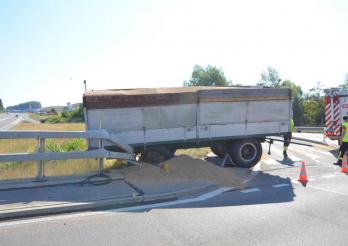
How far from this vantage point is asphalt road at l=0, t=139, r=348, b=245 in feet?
17.1

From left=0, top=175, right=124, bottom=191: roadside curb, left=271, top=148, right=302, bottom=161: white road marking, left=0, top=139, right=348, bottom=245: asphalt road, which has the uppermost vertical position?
left=0, top=175, right=124, bottom=191: roadside curb

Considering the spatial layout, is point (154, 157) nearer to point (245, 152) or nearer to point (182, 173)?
point (182, 173)

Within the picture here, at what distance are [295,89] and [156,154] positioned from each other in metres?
71.8

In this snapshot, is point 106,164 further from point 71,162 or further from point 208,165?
point 208,165

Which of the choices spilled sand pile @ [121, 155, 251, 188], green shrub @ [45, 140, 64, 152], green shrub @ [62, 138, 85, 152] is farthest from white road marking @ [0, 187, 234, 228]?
green shrub @ [62, 138, 85, 152]

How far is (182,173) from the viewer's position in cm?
941

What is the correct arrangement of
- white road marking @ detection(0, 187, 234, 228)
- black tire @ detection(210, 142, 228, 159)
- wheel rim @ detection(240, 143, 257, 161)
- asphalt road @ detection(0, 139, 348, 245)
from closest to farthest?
asphalt road @ detection(0, 139, 348, 245), white road marking @ detection(0, 187, 234, 228), wheel rim @ detection(240, 143, 257, 161), black tire @ detection(210, 142, 228, 159)

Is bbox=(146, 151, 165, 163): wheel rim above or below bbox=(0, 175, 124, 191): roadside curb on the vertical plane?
above

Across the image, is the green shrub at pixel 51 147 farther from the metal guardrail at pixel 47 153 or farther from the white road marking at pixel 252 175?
the white road marking at pixel 252 175

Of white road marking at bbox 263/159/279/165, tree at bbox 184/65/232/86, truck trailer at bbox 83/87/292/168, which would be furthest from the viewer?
tree at bbox 184/65/232/86

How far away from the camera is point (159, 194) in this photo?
7.45 m

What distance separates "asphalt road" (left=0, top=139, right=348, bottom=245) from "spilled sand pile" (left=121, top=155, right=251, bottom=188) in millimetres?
892

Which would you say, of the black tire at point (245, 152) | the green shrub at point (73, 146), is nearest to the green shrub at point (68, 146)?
the green shrub at point (73, 146)

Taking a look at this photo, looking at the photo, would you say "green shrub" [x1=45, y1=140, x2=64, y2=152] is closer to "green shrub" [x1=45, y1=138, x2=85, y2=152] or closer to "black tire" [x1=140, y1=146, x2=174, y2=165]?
"green shrub" [x1=45, y1=138, x2=85, y2=152]
